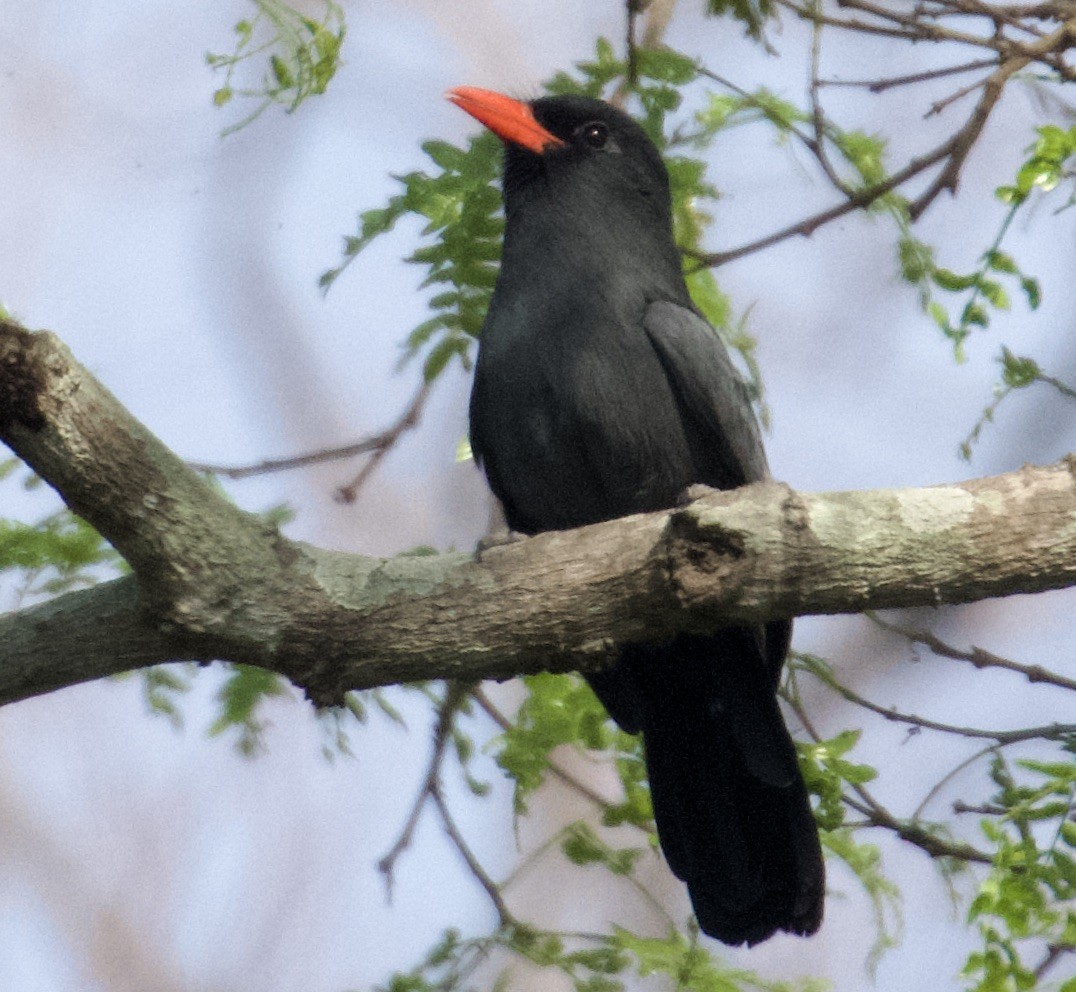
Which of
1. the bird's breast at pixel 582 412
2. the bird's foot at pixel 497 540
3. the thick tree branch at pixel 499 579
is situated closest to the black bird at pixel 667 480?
the bird's breast at pixel 582 412

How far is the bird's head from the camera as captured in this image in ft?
15.5

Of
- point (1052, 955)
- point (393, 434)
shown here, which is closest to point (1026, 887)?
point (1052, 955)

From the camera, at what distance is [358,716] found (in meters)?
4.07

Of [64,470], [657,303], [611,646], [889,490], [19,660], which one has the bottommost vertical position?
[19,660]

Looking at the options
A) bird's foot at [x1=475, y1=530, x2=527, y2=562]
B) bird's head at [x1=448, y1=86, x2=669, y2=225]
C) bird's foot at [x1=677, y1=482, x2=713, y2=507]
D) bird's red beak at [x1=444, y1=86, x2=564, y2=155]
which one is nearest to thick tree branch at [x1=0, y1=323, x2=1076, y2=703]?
bird's foot at [x1=475, y1=530, x2=527, y2=562]

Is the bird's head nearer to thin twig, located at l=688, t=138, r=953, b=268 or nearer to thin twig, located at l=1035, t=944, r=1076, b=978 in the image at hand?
thin twig, located at l=688, t=138, r=953, b=268

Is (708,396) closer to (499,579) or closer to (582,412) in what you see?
(582,412)

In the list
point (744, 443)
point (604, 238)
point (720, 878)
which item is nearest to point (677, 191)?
point (604, 238)

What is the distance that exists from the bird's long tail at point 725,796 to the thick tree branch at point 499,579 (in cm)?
100

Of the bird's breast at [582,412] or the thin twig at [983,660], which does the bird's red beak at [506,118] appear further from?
the thin twig at [983,660]

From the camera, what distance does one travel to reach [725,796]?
166 inches

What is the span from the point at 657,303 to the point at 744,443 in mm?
484

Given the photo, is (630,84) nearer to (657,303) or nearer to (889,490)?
(657,303)

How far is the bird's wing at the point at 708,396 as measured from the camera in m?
4.10
